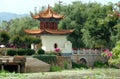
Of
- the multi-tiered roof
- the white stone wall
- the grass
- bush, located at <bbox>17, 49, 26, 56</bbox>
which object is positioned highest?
the multi-tiered roof

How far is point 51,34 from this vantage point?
Answer: 60.4 metres

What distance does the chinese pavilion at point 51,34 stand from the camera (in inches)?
2379

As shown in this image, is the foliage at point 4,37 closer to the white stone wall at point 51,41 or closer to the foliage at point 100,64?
the white stone wall at point 51,41

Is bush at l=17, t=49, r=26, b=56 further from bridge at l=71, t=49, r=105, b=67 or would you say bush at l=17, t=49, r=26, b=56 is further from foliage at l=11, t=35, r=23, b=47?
bridge at l=71, t=49, r=105, b=67

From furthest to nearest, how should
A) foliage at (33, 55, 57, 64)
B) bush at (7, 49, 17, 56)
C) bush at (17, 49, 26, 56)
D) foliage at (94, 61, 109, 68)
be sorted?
foliage at (94, 61, 109, 68), bush at (17, 49, 26, 56), foliage at (33, 55, 57, 64), bush at (7, 49, 17, 56)

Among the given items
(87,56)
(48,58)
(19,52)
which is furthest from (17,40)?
(48,58)

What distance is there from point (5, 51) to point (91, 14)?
17.8 metres

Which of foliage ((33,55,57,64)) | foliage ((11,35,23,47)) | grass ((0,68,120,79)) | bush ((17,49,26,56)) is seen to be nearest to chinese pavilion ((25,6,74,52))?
foliage ((11,35,23,47))

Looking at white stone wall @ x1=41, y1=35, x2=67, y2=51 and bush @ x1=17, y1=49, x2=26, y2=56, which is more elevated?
white stone wall @ x1=41, y1=35, x2=67, y2=51

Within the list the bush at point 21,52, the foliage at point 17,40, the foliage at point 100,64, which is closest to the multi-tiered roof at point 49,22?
the foliage at point 17,40

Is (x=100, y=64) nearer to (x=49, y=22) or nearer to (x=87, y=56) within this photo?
(x=87, y=56)

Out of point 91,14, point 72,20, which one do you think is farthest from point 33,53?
point 72,20

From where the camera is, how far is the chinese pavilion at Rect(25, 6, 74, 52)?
198ft

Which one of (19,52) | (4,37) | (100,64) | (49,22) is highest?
(49,22)
